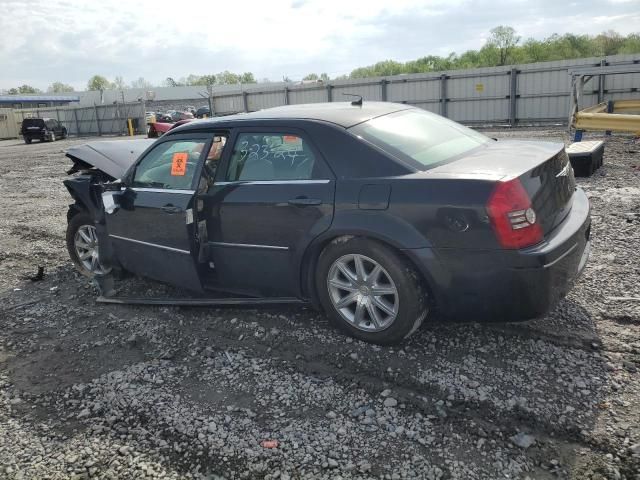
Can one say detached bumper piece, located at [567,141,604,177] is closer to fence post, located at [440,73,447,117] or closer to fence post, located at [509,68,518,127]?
fence post, located at [509,68,518,127]

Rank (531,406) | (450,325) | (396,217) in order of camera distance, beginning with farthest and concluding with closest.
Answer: (450,325), (396,217), (531,406)

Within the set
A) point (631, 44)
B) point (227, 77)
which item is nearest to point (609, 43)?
point (631, 44)

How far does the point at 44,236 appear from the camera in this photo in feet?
25.2

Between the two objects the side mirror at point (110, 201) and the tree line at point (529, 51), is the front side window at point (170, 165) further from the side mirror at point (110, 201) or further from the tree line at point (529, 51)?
the tree line at point (529, 51)

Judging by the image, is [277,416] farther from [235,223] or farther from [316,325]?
[235,223]

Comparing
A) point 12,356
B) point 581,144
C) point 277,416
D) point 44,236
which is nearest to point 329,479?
point 277,416

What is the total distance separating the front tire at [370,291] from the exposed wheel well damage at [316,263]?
0.02 metres

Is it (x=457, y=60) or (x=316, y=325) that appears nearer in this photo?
(x=316, y=325)

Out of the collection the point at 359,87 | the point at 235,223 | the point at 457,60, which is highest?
the point at 457,60

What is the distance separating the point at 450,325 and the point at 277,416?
5.06 ft

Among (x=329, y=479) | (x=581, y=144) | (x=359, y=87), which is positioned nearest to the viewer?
(x=329, y=479)

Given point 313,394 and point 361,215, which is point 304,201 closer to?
point 361,215

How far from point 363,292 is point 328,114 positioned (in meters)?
1.39

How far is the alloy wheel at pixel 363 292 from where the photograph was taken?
3.46 metres
